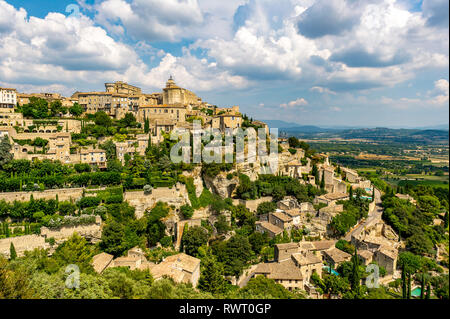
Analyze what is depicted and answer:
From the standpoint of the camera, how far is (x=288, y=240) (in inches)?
920

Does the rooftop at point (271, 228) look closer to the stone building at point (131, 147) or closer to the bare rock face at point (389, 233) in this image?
the bare rock face at point (389, 233)

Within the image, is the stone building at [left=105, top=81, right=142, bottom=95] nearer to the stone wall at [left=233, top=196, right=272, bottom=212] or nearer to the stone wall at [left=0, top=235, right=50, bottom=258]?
the stone wall at [left=233, top=196, right=272, bottom=212]

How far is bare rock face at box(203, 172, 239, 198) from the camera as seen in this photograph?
89.4 ft

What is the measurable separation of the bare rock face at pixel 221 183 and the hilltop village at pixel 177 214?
0.11m

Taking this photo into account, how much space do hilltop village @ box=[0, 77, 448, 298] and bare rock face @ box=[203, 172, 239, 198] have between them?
4.5 inches

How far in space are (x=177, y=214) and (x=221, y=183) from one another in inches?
235

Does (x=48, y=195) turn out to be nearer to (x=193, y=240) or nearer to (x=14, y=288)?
(x=193, y=240)

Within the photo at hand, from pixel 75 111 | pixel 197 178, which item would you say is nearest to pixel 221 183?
pixel 197 178
